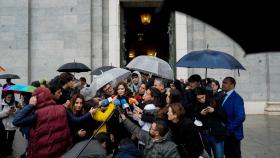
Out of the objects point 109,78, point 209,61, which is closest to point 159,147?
point 109,78

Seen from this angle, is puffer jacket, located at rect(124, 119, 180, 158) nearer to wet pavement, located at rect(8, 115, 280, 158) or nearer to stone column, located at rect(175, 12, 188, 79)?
wet pavement, located at rect(8, 115, 280, 158)

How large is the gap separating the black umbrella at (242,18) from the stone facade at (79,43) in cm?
1290

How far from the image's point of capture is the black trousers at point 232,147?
20.7 feet

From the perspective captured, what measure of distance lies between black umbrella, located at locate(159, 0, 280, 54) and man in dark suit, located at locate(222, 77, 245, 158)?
4886 mm

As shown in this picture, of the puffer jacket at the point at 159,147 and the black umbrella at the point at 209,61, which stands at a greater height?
the black umbrella at the point at 209,61

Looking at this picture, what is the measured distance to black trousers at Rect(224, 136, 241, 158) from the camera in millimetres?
6324

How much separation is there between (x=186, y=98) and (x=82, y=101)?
1.94m

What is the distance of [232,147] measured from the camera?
251 inches

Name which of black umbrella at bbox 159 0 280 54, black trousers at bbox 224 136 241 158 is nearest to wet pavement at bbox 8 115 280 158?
black trousers at bbox 224 136 241 158

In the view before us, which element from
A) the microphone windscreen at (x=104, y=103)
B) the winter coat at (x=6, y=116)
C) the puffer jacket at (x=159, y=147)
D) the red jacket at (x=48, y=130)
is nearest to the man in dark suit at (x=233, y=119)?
the puffer jacket at (x=159, y=147)

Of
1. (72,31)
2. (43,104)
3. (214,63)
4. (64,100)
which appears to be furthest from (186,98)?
(72,31)

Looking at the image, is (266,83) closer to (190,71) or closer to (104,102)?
(190,71)

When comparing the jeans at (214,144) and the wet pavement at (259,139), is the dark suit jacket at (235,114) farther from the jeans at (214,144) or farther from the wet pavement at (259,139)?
the wet pavement at (259,139)

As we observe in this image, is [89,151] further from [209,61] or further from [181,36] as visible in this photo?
[181,36]
